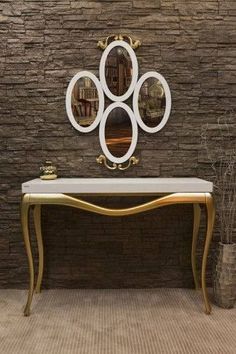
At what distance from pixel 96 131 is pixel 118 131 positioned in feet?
0.48

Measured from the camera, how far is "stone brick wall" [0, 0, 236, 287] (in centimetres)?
263

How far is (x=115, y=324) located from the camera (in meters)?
2.14

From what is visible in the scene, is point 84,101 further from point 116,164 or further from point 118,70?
point 116,164

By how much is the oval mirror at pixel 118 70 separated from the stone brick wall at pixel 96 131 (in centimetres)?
7

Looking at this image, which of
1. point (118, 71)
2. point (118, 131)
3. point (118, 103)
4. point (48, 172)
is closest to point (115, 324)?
point (48, 172)

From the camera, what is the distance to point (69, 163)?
105 inches

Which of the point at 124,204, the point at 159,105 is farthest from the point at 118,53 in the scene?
the point at 124,204

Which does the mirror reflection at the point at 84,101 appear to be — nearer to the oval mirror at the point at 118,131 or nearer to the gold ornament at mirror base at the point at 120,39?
the oval mirror at the point at 118,131

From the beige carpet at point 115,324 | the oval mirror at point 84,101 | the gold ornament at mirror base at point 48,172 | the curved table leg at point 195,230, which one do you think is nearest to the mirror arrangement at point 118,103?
the oval mirror at point 84,101

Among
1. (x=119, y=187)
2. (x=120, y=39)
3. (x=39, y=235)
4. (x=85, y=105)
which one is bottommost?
(x=39, y=235)

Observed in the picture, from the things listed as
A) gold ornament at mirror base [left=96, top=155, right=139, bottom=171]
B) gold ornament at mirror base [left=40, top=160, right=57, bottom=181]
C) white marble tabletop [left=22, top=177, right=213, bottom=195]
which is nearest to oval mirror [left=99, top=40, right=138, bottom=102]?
gold ornament at mirror base [left=96, top=155, right=139, bottom=171]

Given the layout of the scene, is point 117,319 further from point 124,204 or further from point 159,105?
point 159,105

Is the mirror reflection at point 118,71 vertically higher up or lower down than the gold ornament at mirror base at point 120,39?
lower down

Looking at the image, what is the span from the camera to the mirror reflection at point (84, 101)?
2.64m
